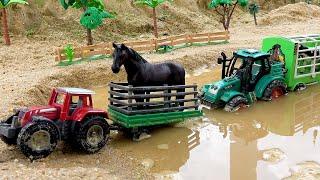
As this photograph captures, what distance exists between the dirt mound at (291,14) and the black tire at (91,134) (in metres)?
28.1

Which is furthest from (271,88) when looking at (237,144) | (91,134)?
(91,134)

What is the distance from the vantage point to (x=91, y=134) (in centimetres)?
1065

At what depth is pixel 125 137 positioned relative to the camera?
12.2 m

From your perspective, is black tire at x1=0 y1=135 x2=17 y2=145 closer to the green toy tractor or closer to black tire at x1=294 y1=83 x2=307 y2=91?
the green toy tractor

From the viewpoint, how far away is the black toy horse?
38.8 ft

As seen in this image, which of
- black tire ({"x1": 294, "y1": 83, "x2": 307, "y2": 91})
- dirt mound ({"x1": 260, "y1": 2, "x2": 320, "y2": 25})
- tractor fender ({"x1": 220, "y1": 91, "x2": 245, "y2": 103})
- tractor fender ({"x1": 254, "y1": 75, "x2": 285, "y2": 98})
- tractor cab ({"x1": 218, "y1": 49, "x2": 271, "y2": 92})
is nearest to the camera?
tractor fender ({"x1": 220, "y1": 91, "x2": 245, "y2": 103})

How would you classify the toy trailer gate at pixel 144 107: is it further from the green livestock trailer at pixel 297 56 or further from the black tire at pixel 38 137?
the green livestock trailer at pixel 297 56

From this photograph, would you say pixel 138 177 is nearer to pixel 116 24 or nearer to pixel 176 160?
pixel 176 160

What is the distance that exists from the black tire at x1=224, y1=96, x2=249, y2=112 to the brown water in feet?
0.77

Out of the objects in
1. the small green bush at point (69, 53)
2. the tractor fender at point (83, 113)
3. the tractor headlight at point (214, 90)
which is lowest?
the tractor headlight at point (214, 90)

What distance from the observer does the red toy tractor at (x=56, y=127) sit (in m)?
9.67

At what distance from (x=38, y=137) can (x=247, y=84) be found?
7.74 m

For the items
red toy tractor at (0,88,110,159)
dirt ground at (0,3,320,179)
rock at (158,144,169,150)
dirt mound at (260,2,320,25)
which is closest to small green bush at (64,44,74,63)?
dirt ground at (0,3,320,179)

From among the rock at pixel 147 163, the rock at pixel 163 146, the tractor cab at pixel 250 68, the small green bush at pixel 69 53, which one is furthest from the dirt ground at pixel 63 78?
the tractor cab at pixel 250 68
